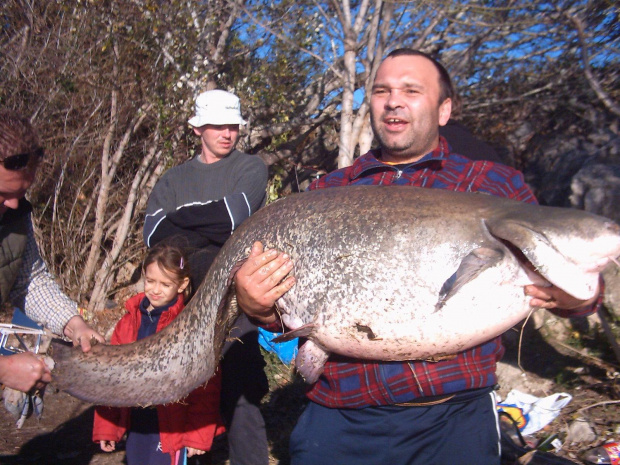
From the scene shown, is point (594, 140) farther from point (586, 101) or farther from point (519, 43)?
point (519, 43)

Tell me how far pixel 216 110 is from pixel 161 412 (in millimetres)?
2127

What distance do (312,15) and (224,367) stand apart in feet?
18.7

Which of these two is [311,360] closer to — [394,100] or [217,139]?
[394,100]

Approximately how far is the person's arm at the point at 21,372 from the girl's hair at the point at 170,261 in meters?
1.12

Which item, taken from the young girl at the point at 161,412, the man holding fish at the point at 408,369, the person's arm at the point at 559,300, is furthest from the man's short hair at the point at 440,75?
the young girl at the point at 161,412

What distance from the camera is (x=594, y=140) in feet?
22.1

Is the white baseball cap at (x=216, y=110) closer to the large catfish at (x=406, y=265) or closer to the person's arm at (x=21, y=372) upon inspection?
the large catfish at (x=406, y=265)

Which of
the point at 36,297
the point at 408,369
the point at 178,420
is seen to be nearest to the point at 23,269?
the point at 36,297

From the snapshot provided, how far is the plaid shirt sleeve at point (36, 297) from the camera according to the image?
285 cm

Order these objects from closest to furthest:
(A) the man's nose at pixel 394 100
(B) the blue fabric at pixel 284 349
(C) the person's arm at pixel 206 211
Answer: (A) the man's nose at pixel 394 100
(C) the person's arm at pixel 206 211
(B) the blue fabric at pixel 284 349

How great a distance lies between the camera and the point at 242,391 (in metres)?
3.42

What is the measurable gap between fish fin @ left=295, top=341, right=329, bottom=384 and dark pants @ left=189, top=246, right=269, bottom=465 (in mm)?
1344

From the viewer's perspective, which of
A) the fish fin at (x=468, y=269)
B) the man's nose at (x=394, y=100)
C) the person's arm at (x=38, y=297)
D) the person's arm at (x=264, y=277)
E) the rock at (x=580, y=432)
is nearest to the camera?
the fish fin at (x=468, y=269)

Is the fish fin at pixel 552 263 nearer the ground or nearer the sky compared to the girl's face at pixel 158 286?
nearer the sky
